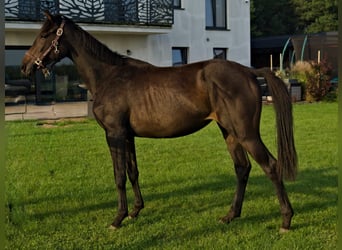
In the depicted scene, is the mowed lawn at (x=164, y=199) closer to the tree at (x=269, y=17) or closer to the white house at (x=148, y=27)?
the white house at (x=148, y=27)

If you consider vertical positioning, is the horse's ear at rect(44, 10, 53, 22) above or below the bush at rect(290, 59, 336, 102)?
above

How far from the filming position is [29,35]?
17.6m

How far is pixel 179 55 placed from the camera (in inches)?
877

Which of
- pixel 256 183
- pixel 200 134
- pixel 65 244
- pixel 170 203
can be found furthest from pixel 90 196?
pixel 200 134

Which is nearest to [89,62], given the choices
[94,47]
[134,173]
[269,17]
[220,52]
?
[94,47]

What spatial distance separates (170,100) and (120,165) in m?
0.85

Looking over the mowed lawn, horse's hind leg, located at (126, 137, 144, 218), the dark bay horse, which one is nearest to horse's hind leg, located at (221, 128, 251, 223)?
the dark bay horse

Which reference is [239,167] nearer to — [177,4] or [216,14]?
[177,4]

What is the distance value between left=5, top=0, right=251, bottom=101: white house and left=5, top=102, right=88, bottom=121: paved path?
51.8 inches

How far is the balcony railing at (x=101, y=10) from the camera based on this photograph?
54.0 feet

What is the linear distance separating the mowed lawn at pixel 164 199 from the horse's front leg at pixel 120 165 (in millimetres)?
115

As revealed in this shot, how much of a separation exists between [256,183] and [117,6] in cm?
1424

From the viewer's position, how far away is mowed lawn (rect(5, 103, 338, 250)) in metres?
4.10

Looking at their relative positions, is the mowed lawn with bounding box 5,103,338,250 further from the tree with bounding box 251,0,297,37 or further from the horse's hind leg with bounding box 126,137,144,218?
the tree with bounding box 251,0,297,37
